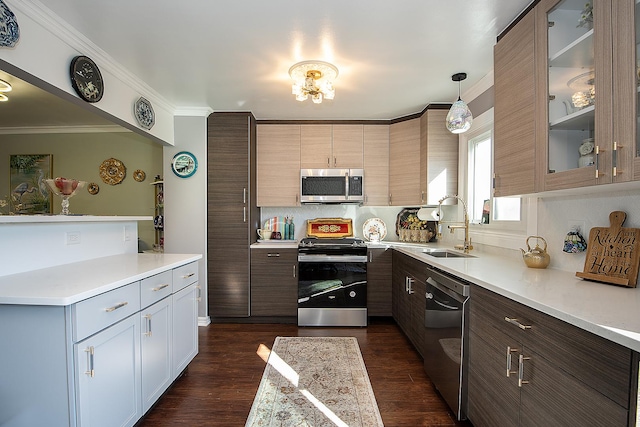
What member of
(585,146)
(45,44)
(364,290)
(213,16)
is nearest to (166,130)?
(45,44)

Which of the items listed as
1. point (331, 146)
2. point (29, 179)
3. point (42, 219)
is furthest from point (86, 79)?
point (29, 179)

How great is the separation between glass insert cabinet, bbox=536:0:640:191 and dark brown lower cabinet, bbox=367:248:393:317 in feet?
6.55

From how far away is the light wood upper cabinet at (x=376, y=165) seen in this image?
3650 mm

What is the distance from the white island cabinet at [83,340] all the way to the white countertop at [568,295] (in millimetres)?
1765

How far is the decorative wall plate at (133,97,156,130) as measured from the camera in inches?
105

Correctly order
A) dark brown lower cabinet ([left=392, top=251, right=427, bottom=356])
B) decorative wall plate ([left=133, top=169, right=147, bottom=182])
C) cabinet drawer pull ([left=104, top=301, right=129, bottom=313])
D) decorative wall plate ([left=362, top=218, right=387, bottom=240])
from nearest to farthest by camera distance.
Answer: cabinet drawer pull ([left=104, top=301, right=129, bottom=313])
dark brown lower cabinet ([left=392, top=251, right=427, bottom=356])
decorative wall plate ([left=362, top=218, right=387, bottom=240])
decorative wall plate ([left=133, top=169, right=147, bottom=182])

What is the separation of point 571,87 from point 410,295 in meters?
1.88

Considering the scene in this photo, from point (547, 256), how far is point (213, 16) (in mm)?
2417

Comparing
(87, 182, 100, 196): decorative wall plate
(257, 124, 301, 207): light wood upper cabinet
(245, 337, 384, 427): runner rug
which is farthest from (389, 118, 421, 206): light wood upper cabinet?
(87, 182, 100, 196): decorative wall plate

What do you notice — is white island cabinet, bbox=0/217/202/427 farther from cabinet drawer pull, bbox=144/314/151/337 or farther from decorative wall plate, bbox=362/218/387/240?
decorative wall plate, bbox=362/218/387/240

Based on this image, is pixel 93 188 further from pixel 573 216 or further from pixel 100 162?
pixel 573 216

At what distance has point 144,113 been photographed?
276 centimetres

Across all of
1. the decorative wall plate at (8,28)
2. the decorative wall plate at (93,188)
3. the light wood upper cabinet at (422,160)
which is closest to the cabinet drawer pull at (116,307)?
the decorative wall plate at (8,28)

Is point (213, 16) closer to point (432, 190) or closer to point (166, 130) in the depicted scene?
point (166, 130)
